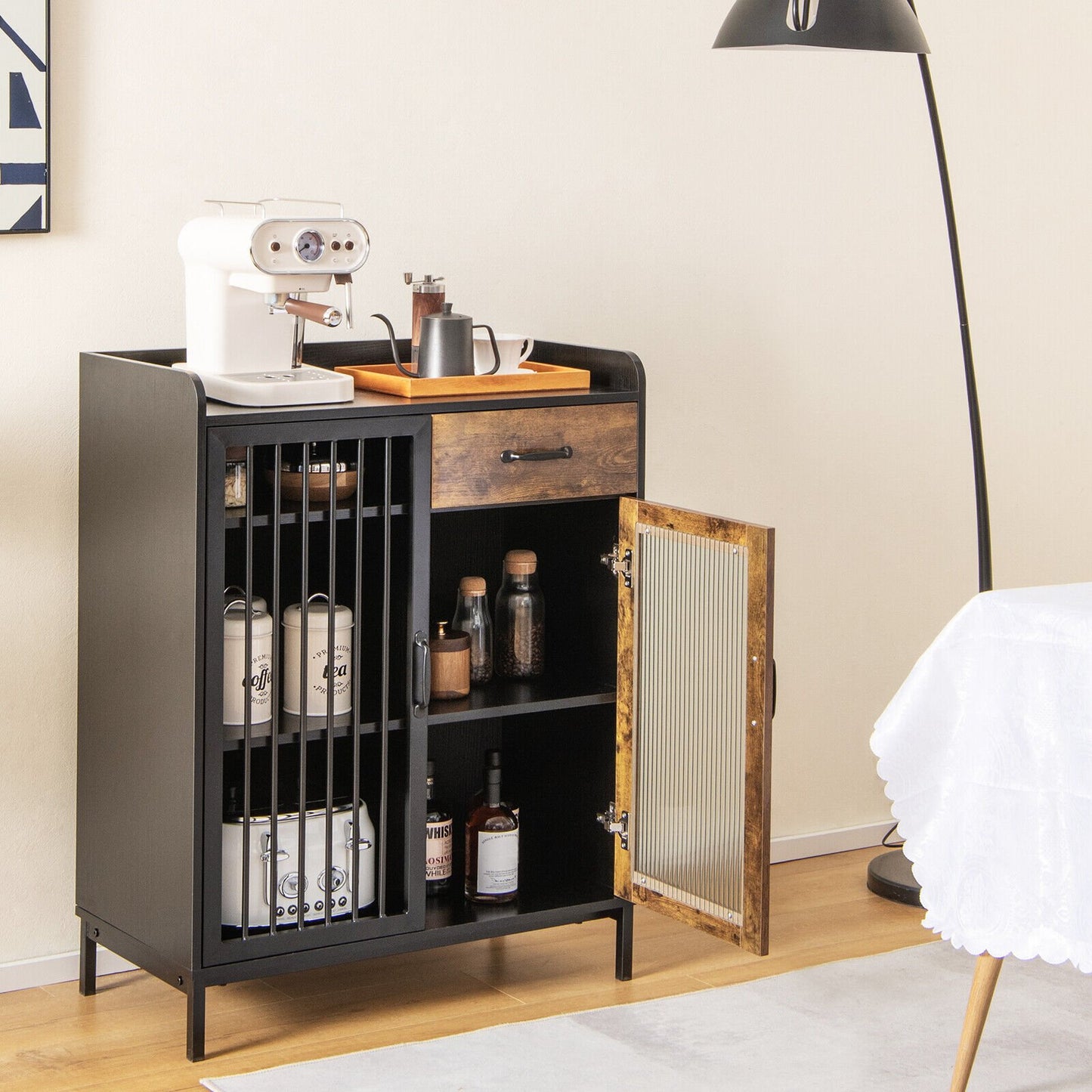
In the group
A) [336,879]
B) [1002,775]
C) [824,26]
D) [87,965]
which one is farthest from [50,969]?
[824,26]

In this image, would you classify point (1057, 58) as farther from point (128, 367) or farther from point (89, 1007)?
point (89, 1007)

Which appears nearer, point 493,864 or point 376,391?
point 376,391

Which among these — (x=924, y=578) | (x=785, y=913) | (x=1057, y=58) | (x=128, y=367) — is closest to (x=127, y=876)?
(x=128, y=367)

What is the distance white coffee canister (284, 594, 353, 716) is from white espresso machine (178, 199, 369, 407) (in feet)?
1.04

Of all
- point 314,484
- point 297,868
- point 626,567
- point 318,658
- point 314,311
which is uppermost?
point 314,311

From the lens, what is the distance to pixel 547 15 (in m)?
2.95

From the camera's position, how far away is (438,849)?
107 inches

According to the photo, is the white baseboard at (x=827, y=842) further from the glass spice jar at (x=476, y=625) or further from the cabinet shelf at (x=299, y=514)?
the cabinet shelf at (x=299, y=514)

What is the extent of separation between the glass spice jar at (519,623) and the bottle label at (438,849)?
26cm

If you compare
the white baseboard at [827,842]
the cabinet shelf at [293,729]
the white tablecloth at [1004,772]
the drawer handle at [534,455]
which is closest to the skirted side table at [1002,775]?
the white tablecloth at [1004,772]

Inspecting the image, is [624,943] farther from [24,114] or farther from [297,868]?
[24,114]

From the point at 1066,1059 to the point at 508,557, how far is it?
3.66ft

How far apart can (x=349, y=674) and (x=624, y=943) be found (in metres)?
0.66

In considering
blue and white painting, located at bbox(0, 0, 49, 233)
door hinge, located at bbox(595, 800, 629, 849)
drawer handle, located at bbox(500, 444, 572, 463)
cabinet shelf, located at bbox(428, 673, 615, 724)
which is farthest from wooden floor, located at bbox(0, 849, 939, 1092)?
blue and white painting, located at bbox(0, 0, 49, 233)
